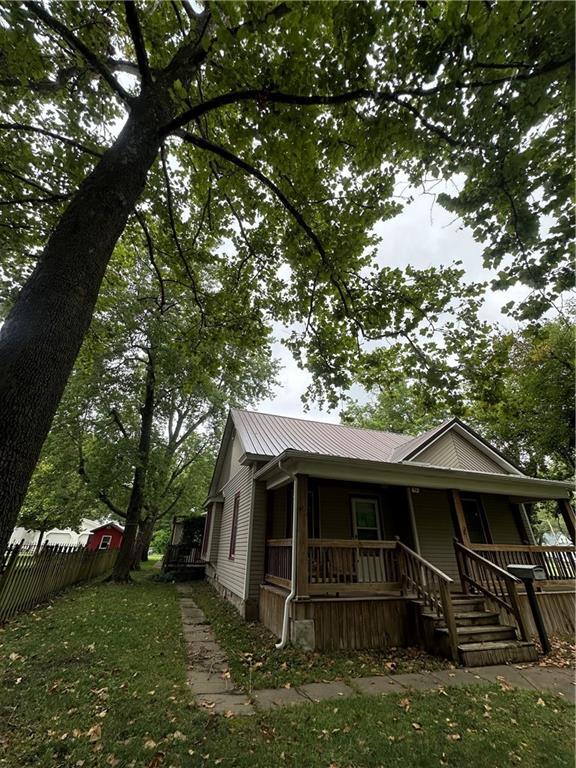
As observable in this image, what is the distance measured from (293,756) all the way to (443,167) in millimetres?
6153

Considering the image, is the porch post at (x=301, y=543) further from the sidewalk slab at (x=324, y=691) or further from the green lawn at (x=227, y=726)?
the green lawn at (x=227, y=726)

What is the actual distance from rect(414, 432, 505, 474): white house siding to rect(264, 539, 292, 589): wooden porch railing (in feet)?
15.4

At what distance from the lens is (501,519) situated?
417 inches

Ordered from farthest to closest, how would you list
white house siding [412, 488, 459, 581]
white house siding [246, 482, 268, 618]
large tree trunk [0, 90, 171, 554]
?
1. white house siding [412, 488, 459, 581]
2. white house siding [246, 482, 268, 618]
3. large tree trunk [0, 90, 171, 554]

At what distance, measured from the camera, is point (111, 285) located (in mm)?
7266

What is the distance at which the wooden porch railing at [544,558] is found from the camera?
8.52 meters

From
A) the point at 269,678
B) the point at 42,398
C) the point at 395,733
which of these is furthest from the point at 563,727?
the point at 42,398

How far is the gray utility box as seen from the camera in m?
5.85

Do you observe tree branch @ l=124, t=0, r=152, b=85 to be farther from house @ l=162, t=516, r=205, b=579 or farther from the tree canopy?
house @ l=162, t=516, r=205, b=579

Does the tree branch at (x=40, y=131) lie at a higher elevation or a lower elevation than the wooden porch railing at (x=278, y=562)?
higher

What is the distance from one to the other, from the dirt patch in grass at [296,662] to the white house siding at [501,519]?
6.01 meters

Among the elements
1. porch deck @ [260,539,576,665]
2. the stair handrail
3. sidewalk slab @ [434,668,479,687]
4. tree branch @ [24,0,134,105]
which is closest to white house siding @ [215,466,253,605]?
porch deck @ [260,539,576,665]

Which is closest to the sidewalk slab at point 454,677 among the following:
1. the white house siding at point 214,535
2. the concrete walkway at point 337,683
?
the concrete walkway at point 337,683

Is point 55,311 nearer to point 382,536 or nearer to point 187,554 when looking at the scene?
point 382,536
